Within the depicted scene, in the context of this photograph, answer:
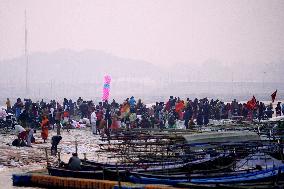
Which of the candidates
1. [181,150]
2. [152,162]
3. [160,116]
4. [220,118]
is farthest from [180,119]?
[152,162]

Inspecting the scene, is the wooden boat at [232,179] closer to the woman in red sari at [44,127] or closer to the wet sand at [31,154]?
the wet sand at [31,154]

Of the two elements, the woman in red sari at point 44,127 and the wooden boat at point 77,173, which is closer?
the wooden boat at point 77,173

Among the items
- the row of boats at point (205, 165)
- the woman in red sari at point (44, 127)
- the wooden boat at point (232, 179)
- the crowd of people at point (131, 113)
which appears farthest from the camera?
the crowd of people at point (131, 113)

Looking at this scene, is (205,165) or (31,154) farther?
(31,154)

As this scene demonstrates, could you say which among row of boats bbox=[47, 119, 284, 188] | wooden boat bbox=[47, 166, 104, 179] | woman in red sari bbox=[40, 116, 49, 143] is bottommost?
wooden boat bbox=[47, 166, 104, 179]

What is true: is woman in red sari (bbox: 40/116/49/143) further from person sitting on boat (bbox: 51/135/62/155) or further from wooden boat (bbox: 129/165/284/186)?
wooden boat (bbox: 129/165/284/186)

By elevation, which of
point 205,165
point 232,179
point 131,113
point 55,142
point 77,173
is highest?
point 131,113

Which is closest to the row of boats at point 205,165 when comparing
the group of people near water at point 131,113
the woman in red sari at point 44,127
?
the woman in red sari at point 44,127

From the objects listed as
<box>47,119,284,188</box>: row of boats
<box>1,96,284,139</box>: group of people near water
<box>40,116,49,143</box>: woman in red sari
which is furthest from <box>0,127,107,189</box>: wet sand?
<box>47,119,284,188</box>: row of boats

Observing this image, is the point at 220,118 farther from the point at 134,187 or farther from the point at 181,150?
the point at 134,187

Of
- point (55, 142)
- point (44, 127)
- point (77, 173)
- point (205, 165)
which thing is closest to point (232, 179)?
point (205, 165)

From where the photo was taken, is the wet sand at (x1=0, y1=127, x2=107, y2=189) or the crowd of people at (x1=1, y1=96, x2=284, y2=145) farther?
the crowd of people at (x1=1, y1=96, x2=284, y2=145)

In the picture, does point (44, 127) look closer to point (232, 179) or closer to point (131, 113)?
point (131, 113)

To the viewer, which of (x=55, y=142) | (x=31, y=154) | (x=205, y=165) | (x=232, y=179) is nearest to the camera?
(x=232, y=179)
